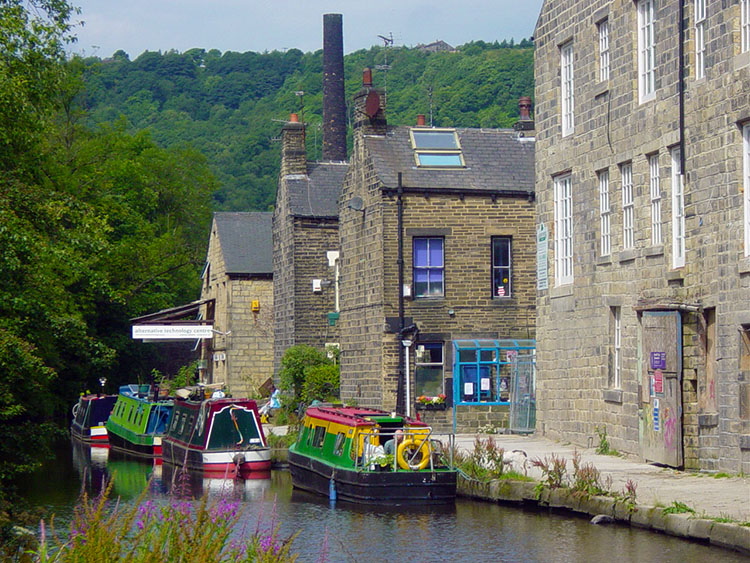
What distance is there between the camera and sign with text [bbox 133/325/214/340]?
42906 mm

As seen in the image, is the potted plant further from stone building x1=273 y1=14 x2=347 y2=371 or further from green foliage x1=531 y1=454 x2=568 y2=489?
green foliage x1=531 y1=454 x2=568 y2=489

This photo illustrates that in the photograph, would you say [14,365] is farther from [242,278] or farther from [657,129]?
[242,278]

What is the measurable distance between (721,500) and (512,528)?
9.84 ft

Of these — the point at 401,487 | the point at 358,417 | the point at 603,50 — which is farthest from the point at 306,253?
the point at 401,487

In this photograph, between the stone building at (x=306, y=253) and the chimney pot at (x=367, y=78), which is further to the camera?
the stone building at (x=306, y=253)

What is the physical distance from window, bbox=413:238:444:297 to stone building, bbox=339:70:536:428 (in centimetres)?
3

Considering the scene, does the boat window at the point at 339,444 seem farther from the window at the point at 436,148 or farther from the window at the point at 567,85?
the window at the point at 436,148

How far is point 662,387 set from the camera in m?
20.6

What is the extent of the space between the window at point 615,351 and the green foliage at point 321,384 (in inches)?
553

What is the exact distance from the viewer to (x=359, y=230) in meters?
34.0

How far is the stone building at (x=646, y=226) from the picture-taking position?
19.0 metres

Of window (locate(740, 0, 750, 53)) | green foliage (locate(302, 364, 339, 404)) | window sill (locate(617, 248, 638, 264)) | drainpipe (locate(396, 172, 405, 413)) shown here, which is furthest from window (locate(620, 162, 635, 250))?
green foliage (locate(302, 364, 339, 404))

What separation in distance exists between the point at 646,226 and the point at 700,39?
340 centimetres

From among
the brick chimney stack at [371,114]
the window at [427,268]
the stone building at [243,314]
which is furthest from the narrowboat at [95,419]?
the brick chimney stack at [371,114]
